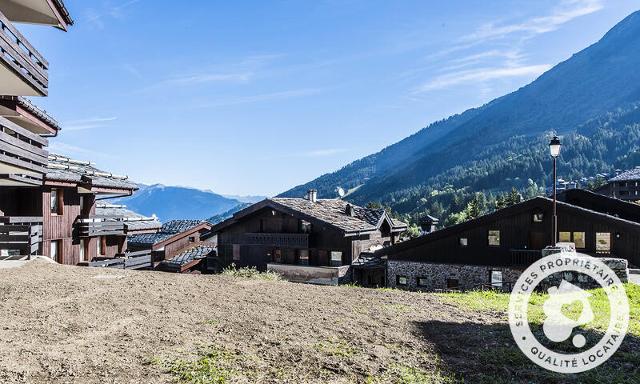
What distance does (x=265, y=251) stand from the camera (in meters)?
37.0

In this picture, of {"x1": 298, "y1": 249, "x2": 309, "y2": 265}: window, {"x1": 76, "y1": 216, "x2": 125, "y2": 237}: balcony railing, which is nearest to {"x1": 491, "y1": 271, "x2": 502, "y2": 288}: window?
{"x1": 298, "y1": 249, "x2": 309, "y2": 265}: window

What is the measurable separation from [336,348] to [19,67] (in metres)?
12.8

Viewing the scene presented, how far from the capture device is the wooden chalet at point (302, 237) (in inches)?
1345

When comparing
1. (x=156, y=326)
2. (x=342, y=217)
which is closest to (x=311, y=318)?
(x=156, y=326)

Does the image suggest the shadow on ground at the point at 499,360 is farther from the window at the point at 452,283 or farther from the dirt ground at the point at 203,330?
the window at the point at 452,283

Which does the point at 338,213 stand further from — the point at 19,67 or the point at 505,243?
the point at 19,67

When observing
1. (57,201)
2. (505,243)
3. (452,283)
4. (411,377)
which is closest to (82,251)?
(57,201)

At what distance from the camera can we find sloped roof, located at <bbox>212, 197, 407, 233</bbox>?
113 feet

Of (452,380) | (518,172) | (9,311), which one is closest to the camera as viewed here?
(452,380)

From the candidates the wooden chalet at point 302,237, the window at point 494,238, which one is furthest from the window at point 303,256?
the window at point 494,238

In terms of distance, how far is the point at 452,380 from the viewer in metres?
6.20

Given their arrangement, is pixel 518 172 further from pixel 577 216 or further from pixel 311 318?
pixel 311 318

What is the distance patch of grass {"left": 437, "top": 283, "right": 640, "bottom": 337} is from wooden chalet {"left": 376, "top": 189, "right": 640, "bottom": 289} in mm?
12169

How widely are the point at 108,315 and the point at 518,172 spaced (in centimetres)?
21376
